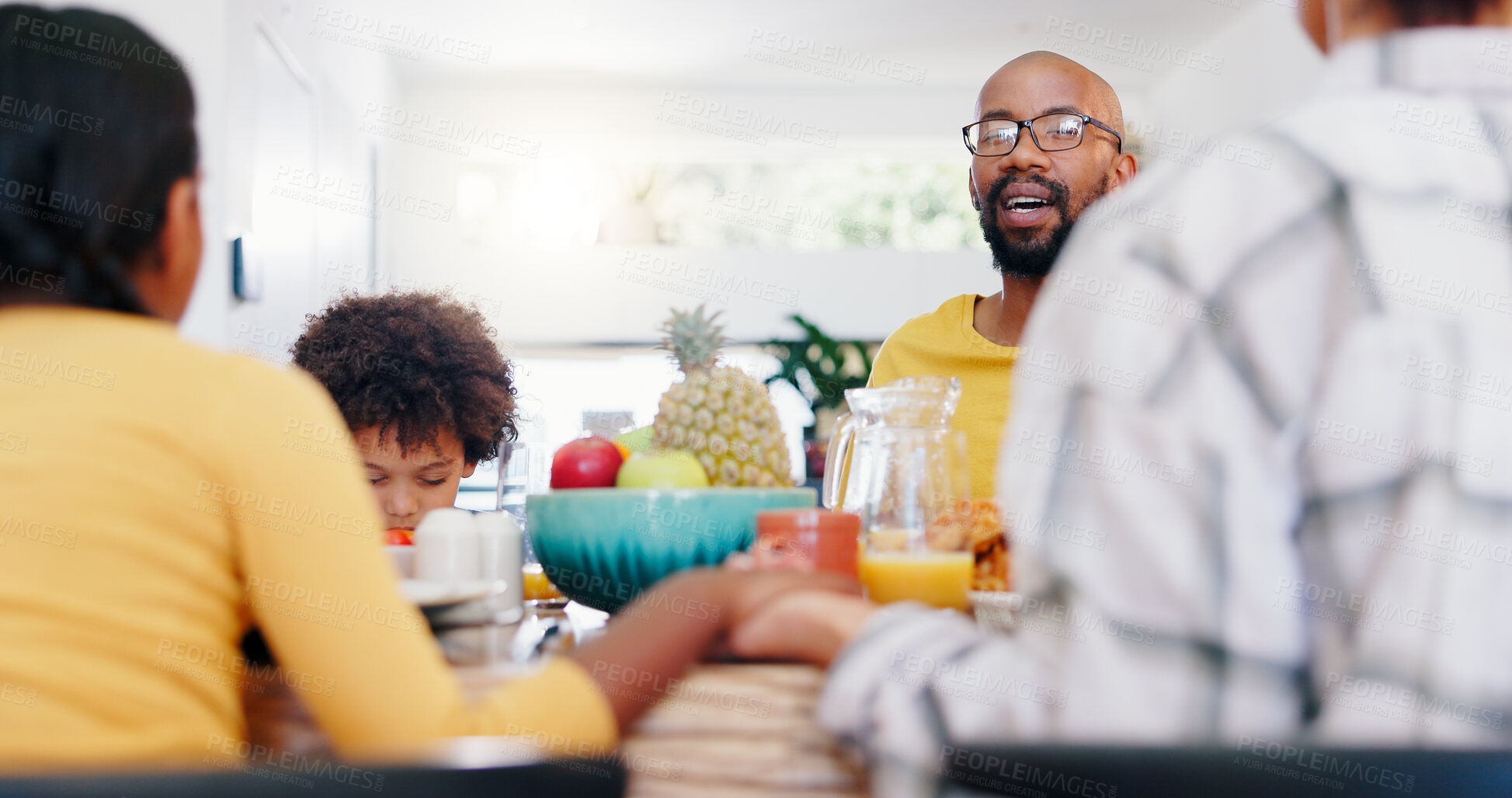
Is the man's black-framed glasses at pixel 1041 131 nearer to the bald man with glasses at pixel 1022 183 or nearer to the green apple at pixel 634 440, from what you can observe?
the bald man with glasses at pixel 1022 183

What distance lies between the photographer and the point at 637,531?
0.85 meters

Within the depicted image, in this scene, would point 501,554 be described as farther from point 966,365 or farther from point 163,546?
point 966,365

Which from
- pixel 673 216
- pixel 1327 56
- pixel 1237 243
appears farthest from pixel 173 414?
pixel 673 216

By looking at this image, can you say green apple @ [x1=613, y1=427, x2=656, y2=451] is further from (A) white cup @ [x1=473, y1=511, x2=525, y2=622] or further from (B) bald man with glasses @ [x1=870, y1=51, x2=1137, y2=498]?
(A) white cup @ [x1=473, y1=511, x2=525, y2=622]

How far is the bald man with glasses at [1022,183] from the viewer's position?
82.1 inches

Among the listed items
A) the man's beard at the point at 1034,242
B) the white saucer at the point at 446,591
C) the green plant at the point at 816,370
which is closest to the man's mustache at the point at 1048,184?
the man's beard at the point at 1034,242

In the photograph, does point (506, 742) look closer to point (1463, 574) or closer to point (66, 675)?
point (66, 675)

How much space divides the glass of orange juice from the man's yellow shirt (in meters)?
0.95

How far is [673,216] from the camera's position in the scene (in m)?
5.04

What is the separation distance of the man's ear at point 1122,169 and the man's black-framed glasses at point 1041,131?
0.35 ft

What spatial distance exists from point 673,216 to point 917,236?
1.19 metres

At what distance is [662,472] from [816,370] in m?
3.16

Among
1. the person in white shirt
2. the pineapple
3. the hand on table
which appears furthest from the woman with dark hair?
the pineapple

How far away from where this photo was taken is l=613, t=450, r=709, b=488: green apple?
88 cm
